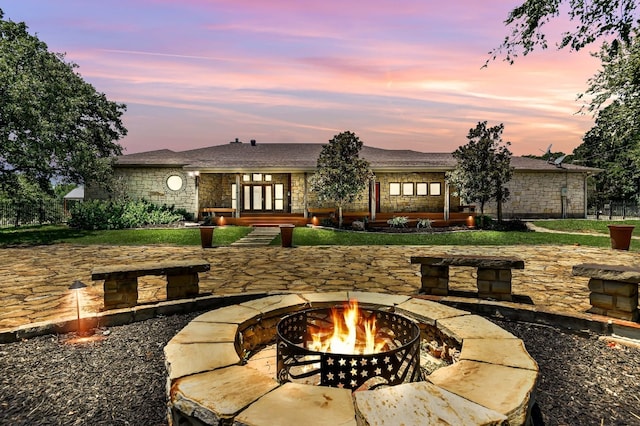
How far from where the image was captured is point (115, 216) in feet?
54.1

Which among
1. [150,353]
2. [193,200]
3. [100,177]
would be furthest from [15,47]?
[150,353]

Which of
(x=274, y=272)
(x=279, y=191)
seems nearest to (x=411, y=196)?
(x=279, y=191)

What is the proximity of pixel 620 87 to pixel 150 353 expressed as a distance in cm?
1225

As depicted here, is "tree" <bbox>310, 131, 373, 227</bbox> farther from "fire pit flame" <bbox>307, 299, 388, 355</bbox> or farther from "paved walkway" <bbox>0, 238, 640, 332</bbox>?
"fire pit flame" <bbox>307, 299, 388, 355</bbox>

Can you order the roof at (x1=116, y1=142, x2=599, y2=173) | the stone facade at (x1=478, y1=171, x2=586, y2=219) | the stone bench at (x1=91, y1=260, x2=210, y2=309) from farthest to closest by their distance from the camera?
the stone facade at (x1=478, y1=171, x2=586, y2=219) → the roof at (x1=116, y1=142, x2=599, y2=173) → the stone bench at (x1=91, y1=260, x2=210, y2=309)

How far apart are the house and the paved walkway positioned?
29.7 feet

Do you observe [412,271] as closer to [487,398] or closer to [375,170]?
[487,398]

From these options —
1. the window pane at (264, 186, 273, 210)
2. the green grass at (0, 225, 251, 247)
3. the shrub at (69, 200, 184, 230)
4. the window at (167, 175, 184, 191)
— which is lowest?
the green grass at (0, 225, 251, 247)

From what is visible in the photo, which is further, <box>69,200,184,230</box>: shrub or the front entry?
A: the front entry

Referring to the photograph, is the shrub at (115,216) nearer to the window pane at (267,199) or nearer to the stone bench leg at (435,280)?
the window pane at (267,199)

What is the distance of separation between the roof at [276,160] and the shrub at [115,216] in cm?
281

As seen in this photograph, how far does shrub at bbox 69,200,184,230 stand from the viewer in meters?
16.1

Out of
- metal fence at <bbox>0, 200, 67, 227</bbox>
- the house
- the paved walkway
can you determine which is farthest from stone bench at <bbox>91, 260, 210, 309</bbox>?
metal fence at <bbox>0, 200, 67, 227</bbox>

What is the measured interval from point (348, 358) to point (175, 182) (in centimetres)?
1924
